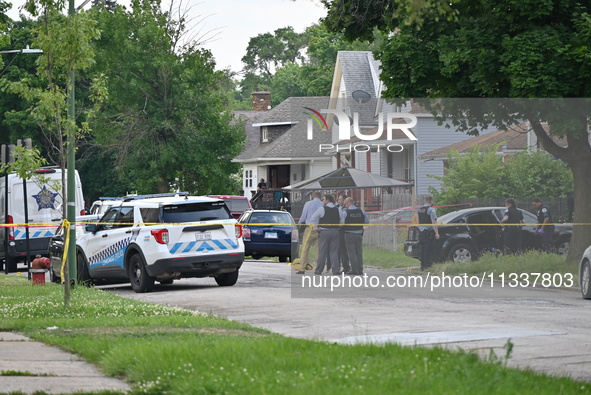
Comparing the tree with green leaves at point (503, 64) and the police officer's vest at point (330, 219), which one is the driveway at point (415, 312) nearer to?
the police officer's vest at point (330, 219)

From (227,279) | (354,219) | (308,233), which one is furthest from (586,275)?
(227,279)

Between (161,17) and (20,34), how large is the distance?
57.6 ft

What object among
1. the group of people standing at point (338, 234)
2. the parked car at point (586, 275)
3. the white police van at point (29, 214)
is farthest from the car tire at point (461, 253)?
the white police van at point (29, 214)

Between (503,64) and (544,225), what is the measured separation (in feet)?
11.6

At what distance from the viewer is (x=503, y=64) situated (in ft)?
72.3

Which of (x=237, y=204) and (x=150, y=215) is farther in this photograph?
(x=237, y=204)

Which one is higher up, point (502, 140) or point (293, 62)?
point (293, 62)

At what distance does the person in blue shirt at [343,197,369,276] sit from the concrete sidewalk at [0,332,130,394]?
440 inches

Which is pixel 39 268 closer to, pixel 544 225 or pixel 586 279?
pixel 544 225

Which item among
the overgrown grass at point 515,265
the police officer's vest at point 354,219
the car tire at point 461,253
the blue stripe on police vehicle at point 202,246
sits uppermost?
the police officer's vest at point 354,219

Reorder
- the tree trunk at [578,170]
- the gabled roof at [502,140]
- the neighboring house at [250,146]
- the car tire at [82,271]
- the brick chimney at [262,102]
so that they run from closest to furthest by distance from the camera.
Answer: the tree trunk at [578,170]
the car tire at [82,271]
the gabled roof at [502,140]
the neighboring house at [250,146]
the brick chimney at [262,102]

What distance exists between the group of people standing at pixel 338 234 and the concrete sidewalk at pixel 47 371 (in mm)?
10967

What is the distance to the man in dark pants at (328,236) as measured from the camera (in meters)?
22.4

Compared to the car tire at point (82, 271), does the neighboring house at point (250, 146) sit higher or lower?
higher
